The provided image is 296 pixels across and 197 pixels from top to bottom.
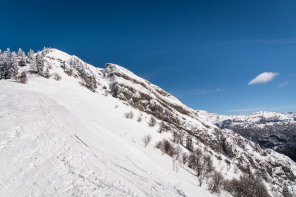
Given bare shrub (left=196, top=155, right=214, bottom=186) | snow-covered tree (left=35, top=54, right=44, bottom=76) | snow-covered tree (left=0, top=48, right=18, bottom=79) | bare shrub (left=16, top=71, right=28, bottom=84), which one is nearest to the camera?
bare shrub (left=196, top=155, right=214, bottom=186)

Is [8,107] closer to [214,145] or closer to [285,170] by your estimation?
[214,145]

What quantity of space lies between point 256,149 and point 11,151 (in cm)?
13786

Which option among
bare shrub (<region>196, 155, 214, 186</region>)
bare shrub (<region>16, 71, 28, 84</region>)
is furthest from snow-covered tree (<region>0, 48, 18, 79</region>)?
bare shrub (<region>196, 155, 214, 186</region>)

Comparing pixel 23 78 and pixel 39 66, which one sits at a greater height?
pixel 39 66

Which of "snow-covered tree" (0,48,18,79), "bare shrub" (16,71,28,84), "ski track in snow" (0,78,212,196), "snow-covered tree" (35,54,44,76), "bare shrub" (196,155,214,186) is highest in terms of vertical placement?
"snow-covered tree" (35,54,44,76)

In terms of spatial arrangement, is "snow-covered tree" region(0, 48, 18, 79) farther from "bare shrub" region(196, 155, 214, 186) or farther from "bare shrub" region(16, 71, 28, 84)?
"bare shrub" region(196, 155, 214, 186)

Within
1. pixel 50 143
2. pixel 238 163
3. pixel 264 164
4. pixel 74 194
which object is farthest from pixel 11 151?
pixel 264 164

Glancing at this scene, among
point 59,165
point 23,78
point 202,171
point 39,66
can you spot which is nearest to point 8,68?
Answer: point 39,66

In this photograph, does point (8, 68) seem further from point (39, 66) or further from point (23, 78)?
point (23, 78)

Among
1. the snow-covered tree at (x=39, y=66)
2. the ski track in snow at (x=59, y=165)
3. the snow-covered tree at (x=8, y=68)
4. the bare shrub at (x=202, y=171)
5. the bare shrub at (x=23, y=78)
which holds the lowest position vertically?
the bare shrub at (x=202, y=171)

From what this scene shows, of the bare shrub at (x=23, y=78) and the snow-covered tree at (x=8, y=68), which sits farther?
the snow-covered tree at (x=8, y=68)

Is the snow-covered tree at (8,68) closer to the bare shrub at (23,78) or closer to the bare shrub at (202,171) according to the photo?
the bare shrub at (23,78)

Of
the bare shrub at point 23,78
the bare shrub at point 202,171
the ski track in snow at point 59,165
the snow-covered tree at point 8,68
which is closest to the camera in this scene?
the ski track in snow at point 59,165

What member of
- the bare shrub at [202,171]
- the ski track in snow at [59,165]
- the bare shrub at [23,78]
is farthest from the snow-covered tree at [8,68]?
the bare shrub at [202,171]
